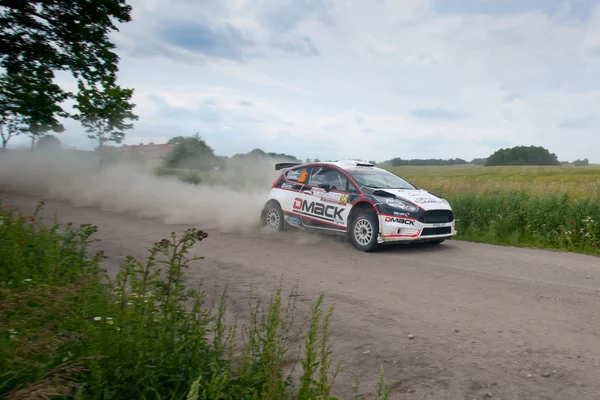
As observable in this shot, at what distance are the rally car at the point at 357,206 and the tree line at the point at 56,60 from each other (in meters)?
8.62

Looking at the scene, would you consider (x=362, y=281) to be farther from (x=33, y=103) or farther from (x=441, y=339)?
(x=33, y=103)

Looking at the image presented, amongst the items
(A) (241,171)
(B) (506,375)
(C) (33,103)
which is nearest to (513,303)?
(B) (506,375)

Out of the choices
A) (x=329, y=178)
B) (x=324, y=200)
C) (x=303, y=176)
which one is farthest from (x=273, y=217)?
(x=329, y=178)

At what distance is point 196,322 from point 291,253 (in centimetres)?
557

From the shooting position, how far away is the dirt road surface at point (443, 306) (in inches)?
149

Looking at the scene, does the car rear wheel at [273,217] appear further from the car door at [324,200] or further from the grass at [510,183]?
the grass at [510,183]

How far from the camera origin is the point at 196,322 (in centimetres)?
353

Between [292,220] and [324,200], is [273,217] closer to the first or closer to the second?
[292,220]

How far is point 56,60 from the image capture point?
1630 cm

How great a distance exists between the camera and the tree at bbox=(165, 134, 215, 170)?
2608 centimetres

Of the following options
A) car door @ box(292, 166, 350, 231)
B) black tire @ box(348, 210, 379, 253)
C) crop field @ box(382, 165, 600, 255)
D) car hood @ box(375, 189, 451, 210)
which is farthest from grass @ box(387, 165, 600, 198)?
black tire @ box(348, 210, 379, 253)

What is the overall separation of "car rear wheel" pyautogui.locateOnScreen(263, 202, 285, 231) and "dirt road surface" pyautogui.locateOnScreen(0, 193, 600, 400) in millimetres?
1015

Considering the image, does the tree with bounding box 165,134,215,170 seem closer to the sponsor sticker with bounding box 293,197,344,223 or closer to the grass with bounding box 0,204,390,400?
the sponsor sticker with bounding box 293,197,344,223

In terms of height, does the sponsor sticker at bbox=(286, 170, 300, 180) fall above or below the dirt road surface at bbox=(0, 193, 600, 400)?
above
